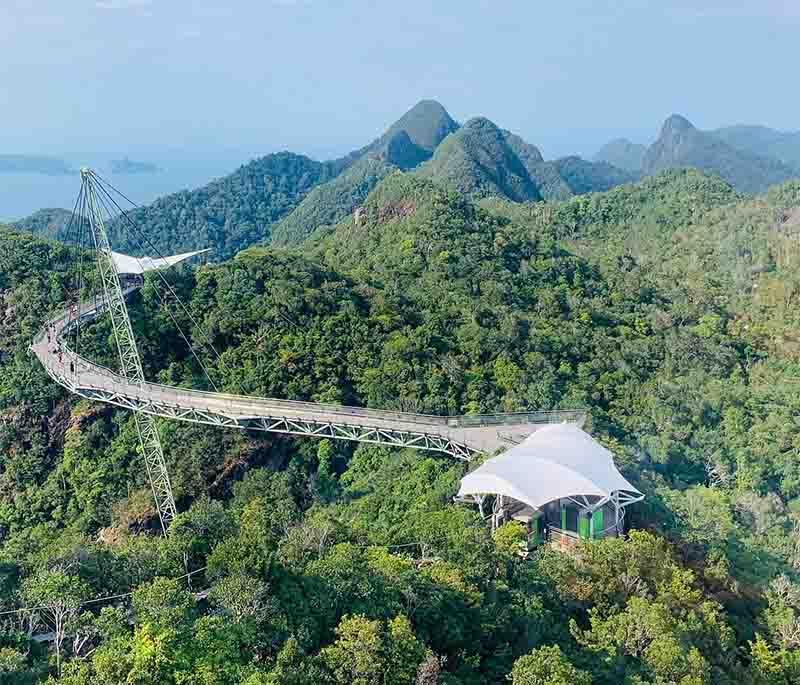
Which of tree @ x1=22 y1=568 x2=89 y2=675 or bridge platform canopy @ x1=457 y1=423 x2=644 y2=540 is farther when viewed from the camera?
bridge platform canopy @ x1=457 y1=423 x2=644 y2=540

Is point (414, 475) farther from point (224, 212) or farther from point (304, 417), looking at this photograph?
point (224, 212)

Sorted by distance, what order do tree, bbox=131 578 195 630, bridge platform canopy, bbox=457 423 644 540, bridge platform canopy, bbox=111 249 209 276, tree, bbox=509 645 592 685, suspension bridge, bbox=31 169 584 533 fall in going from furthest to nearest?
bridge platform canopy, bbox=111 249 209 276 < suspension bridge, bbox=31 169 584 533 < bridge platform canopy, bbox=457 423 644 540 < tree, bbox=131 578 195 630 < tree, bbox=509 645 592 685

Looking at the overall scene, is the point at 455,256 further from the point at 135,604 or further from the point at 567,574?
the point at 135,604

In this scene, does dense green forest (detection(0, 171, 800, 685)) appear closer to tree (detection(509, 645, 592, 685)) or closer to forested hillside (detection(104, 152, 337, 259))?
tree (detection(509, 645, 592, 685))

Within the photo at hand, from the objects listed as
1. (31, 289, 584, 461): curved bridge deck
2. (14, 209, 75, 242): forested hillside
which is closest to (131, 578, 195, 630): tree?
(31, 289, 584, 461): curved bridge deck

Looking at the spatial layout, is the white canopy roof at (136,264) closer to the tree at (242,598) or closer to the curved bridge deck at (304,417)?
the curved bridge deck at (304,417)

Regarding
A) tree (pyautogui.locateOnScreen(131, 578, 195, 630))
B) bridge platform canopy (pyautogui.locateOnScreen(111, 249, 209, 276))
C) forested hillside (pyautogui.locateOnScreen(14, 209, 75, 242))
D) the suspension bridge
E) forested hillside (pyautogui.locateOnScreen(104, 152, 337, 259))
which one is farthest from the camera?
forested hillside (pyautogui.locateOnScreen(104, 152, 337, 259))

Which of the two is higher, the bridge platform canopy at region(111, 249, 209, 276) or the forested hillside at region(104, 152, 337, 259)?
the forested hillside at region(104, 152, 337, 259)
